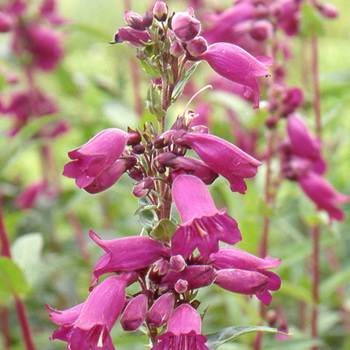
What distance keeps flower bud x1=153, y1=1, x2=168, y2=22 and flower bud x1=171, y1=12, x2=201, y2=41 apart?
3 cm

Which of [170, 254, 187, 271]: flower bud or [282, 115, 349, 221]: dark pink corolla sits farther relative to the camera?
[282, 115, 349, 221]: dark pink corolla

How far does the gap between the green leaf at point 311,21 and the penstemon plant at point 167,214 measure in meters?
1.43

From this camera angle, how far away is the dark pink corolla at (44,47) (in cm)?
320

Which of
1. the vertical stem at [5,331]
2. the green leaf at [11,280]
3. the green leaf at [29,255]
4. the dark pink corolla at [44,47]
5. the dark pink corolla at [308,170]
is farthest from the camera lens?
the dark pink corolla at [44,47]

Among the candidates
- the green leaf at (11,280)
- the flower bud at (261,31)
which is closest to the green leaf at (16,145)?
the green leaf at (11,280)

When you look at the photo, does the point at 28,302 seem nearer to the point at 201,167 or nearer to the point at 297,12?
the point at 297,12

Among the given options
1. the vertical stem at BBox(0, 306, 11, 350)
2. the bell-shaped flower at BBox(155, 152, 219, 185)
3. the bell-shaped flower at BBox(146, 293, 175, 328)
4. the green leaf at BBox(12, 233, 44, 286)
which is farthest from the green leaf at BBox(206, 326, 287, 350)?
the vertical stem at BBox(0, 306, 11, 350)

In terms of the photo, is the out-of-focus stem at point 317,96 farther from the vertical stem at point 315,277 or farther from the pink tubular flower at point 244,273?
the pink tubular flower at point 244,273

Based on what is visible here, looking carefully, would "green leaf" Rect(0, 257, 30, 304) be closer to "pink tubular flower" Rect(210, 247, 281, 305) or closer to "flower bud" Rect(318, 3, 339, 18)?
"pink tubular flower" Rect(210, 247, 281, 305)

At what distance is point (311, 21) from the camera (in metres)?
2.48

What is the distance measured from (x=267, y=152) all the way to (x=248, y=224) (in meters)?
0.39

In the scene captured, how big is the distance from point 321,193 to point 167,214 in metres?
1.30

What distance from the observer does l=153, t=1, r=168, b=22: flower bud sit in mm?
1092

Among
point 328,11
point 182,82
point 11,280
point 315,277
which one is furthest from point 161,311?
point 328,11
